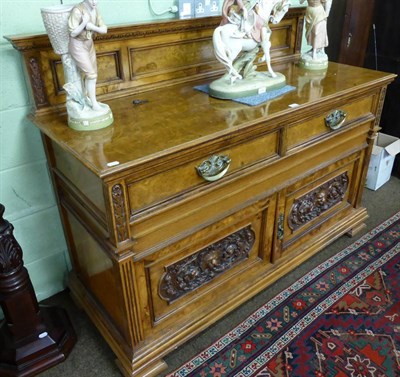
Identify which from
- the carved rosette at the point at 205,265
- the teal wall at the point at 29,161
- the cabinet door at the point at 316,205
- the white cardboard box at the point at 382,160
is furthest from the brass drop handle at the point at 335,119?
the white cardboard box at the point at 382,160

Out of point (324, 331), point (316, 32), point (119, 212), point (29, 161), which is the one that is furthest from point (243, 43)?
point (324, 331)

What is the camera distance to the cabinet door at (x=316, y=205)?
1679 mm

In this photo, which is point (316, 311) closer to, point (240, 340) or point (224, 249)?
point (240, 340)

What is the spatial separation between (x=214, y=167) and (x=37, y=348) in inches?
37.0

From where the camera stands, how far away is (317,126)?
5.14 ft

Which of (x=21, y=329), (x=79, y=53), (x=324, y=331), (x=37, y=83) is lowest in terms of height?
(x=324, y=331)

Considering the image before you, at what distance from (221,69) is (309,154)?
0.55 m

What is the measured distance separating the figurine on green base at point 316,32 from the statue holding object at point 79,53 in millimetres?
1036

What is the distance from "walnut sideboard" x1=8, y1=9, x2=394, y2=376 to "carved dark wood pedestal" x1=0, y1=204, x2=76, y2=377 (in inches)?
7.0

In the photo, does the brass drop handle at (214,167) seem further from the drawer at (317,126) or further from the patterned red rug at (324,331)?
the patterned red rug at (324,331)

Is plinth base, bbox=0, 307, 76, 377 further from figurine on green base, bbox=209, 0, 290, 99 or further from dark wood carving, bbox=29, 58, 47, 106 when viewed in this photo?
figurine on green base, bbox=209, 0, 290, 99

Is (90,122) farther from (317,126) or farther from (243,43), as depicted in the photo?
(317,126)

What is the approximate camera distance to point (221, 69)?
1.76m

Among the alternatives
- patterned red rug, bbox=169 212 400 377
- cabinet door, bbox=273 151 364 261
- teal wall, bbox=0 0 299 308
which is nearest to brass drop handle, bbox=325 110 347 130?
cabinet door, bbox=273 151 364 261
